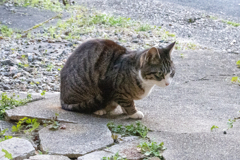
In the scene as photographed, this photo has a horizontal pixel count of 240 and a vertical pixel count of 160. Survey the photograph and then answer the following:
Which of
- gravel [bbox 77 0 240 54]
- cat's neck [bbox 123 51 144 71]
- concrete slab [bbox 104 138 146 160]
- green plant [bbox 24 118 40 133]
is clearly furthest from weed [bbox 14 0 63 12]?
concrete slab [bbox 104 138 146 160]

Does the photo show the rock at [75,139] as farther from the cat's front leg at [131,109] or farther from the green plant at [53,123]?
the cat's front leg at [131,109]

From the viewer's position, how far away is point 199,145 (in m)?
2.36

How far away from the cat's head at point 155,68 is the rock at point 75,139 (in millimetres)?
678

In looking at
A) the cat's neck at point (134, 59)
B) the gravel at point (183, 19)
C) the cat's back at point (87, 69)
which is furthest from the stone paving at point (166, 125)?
the gravel at point (183, 19)

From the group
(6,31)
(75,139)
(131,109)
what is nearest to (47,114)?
(75,139)

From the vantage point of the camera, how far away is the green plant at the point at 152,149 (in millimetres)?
2175

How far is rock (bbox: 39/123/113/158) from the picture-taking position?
2.27 m

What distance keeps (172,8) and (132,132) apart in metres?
7.40

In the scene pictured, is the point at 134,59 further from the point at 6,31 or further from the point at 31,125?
the point at 6,31

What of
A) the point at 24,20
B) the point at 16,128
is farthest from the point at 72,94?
the point at 24,20

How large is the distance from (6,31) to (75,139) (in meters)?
4.76

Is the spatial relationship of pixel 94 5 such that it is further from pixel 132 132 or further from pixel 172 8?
pixel 132 132

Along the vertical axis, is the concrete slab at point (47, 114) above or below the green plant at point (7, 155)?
below

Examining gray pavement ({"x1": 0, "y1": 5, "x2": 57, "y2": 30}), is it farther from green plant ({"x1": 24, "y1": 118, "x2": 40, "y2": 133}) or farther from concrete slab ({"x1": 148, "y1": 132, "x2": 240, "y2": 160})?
concrete slab ({"x1": 148, "y1": 132, "x2": 240, "y2": 160})
